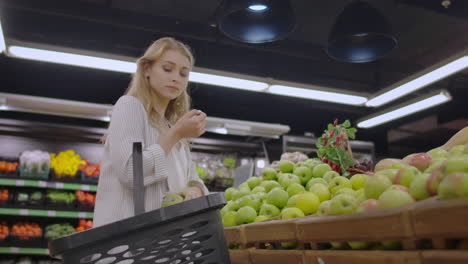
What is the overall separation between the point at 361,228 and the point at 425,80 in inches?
182

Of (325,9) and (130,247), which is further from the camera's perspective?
(325,9)

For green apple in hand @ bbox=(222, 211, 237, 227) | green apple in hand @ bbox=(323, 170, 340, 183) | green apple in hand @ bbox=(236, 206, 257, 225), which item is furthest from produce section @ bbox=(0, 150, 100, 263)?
green apple in hand @ bbox=(323, 170, 340, 183)

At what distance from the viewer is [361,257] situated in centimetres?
87

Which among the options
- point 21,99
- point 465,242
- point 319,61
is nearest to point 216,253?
point 465,242

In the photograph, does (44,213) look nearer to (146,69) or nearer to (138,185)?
(146,69)

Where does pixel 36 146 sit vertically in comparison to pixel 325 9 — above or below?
below

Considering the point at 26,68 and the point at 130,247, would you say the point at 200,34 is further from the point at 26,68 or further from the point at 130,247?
the point at 130,247

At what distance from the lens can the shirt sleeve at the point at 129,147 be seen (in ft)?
4.78

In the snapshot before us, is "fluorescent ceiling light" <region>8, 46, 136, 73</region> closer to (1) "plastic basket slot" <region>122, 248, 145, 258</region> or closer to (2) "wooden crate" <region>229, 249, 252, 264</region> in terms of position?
(2) "wooden crate" <region>229, 249, 252, 264</region>

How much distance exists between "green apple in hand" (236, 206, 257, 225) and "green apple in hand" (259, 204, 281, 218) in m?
0.03

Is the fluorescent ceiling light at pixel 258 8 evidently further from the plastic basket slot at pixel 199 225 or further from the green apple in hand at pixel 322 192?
the plastic basket slot at pixel 199 225

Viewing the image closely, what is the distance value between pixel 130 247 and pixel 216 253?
218 mm

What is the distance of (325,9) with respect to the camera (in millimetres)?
5625

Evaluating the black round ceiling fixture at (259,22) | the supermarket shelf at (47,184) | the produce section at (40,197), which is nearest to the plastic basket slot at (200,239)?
the black round ceiling fixture at (259,22)
